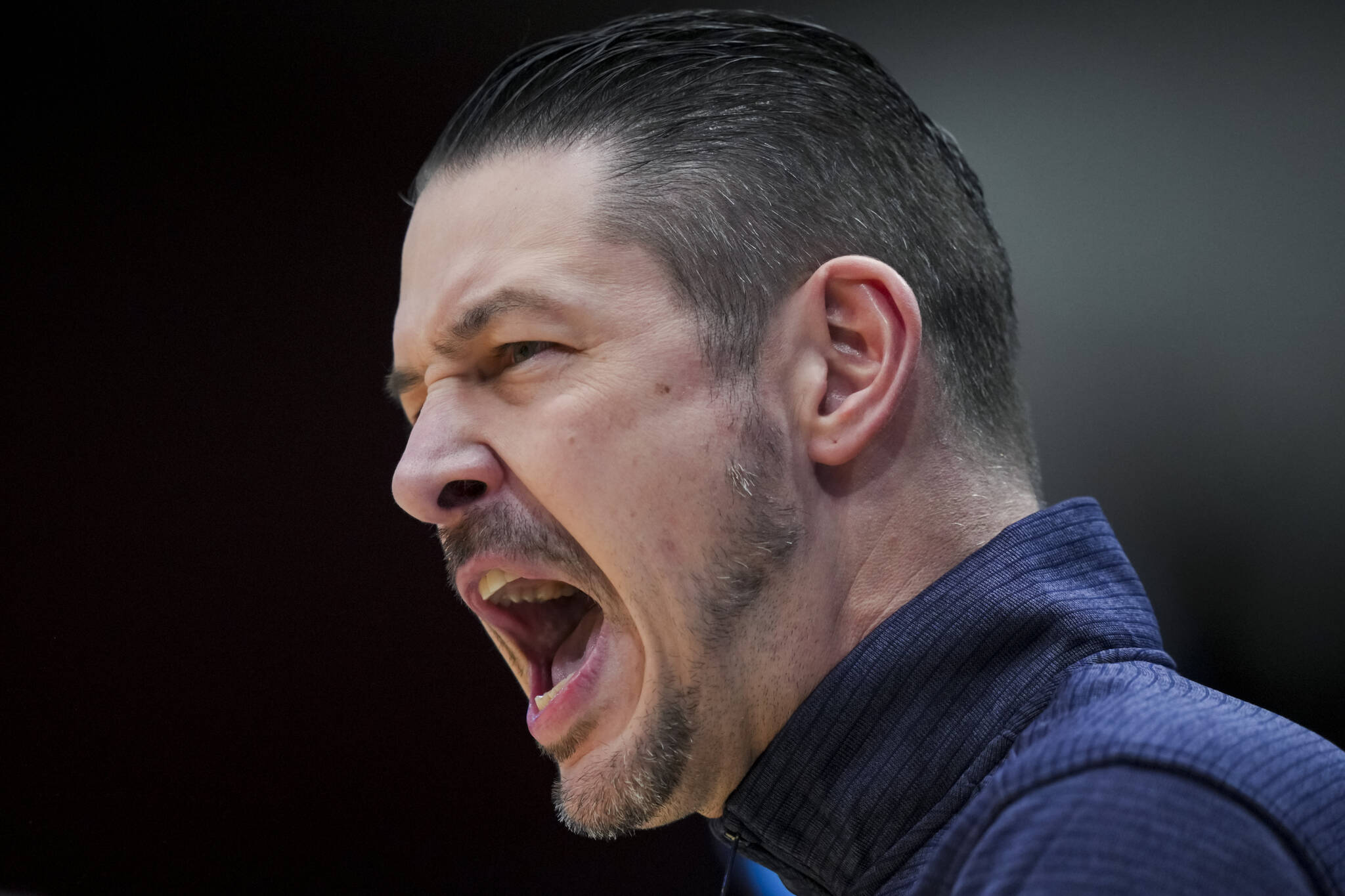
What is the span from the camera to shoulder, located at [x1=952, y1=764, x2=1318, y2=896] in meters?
0.51

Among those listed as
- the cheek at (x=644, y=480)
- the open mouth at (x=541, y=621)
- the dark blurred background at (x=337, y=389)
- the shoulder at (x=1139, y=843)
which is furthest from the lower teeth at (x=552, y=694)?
the dark blurred background at (x=337, y=389)

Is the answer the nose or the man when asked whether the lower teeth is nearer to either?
the man

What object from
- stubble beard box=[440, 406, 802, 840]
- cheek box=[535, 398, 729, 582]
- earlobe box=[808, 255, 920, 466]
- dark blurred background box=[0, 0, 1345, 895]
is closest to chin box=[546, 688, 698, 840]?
stubble beard box=[440, 406, 802, 840]

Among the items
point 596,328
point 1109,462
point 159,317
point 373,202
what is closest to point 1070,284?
point 1109,462

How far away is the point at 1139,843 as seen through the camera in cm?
51

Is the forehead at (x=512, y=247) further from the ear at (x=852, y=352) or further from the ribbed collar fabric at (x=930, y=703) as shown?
the ribbed collar fabric at (x=930, y=703)

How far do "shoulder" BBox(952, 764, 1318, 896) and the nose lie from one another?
1.47 ft

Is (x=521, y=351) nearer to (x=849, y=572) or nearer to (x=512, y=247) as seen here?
(x=512, y=247)

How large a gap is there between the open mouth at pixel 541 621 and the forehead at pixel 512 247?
203 millimetres

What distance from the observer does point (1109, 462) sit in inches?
48.3

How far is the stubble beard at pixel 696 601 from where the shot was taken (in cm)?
77

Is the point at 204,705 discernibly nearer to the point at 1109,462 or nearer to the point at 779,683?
the point at 779,683

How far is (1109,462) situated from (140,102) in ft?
3.99

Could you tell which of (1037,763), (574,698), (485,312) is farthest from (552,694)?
(1037,763)
